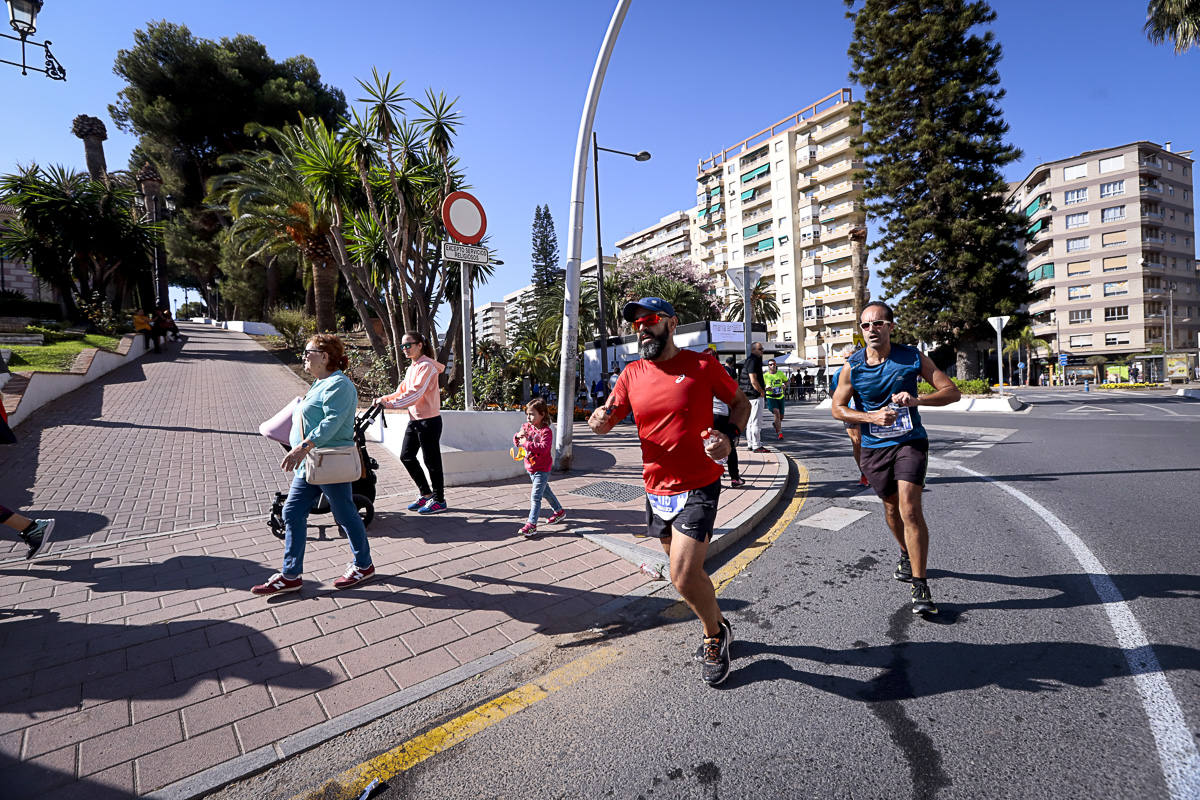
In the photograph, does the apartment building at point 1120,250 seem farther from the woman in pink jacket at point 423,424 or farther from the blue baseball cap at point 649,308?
the blue baseball cap at point 649,308

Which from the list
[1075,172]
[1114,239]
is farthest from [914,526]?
[1075,172]

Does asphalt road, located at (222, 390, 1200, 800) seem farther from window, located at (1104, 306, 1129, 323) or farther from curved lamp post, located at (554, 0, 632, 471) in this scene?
window, located at (1104, 306, 1129, 323)

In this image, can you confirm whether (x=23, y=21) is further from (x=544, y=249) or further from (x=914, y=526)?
(x=544, y=249)

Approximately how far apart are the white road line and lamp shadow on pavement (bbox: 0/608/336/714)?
3.48 meters

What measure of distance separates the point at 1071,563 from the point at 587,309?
111ft

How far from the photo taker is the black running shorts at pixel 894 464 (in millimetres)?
3367

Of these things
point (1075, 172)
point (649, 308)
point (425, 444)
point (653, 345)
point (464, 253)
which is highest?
point (1075, 172)

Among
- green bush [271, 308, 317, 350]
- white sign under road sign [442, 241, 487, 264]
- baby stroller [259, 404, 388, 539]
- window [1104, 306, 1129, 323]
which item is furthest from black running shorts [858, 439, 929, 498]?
window [1104, 306, 1129, 323]

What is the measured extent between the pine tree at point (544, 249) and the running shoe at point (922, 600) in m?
65.2

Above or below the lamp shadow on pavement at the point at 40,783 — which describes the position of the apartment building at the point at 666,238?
above

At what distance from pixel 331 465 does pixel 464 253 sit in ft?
12.9

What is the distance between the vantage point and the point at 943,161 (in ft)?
80.0

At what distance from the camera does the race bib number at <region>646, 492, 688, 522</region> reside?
273 centimetres

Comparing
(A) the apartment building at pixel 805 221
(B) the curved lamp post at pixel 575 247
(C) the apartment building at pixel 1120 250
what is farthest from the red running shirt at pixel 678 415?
(C) the apartment building at pixel 1120 250
